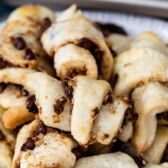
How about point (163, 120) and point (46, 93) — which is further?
point (163, 120)

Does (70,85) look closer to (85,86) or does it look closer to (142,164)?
(85,86)

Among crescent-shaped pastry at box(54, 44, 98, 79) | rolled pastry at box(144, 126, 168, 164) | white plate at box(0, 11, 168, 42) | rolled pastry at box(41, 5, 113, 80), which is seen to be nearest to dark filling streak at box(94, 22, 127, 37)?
white plate at box(0, 11, 168, 42)

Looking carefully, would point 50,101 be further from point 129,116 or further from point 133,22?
point 133,22

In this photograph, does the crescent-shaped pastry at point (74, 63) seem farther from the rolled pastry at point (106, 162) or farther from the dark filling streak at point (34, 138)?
the rolled pastry at point (106, 162)

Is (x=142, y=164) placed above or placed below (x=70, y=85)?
below

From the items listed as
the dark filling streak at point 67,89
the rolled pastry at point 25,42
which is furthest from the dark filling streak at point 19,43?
the dark filling streak at point 67,89

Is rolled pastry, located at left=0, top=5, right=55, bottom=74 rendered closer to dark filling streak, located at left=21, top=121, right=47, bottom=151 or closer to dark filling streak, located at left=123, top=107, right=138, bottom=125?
dark filling streak, located at left=21, top=121, right=47, bottom=151

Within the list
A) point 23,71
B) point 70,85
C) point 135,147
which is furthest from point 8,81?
point 135,147
